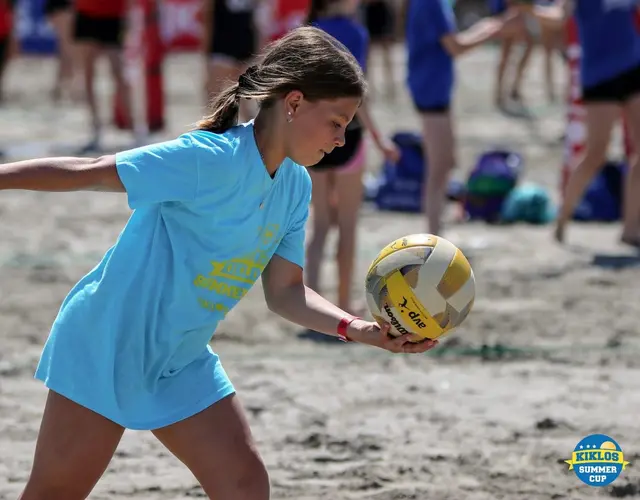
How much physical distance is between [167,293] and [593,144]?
5.58 m

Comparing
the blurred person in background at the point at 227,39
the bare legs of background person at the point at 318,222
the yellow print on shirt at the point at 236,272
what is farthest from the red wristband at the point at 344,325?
the blurred person in background at the point at 227,39

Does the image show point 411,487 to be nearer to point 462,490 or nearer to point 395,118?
point 462,490

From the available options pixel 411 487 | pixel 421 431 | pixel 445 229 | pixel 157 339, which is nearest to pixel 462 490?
pixel 411 487

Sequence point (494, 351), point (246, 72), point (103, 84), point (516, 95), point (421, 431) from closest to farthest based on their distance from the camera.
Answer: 1. point (246, 72)
2. point (421, 431)
3. point (494, 351)
4. point (516, 95)
5. point (103, 84)

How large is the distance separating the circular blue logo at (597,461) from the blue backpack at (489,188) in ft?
16.1

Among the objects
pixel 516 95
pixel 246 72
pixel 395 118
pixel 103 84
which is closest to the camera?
pixel 246 72

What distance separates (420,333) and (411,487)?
1.19 metres

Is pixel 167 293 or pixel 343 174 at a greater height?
pixel 167 293

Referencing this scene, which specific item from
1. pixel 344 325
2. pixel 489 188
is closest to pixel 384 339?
pixel 344 325

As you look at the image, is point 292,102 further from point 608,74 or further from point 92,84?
point 92,84


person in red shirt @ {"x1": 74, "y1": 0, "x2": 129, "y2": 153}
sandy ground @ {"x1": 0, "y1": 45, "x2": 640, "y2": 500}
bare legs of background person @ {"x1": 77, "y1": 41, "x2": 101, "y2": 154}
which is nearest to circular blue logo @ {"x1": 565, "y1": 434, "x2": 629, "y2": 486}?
sandy ground @ {"x1": 0, "y1": 45, "x2": 640, "y2": 500}

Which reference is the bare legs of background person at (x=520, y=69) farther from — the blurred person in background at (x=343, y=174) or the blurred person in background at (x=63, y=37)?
the blurred person in background at (x=343, y=174)

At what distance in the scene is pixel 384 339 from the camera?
3.11 m

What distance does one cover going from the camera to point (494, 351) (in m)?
5.93
